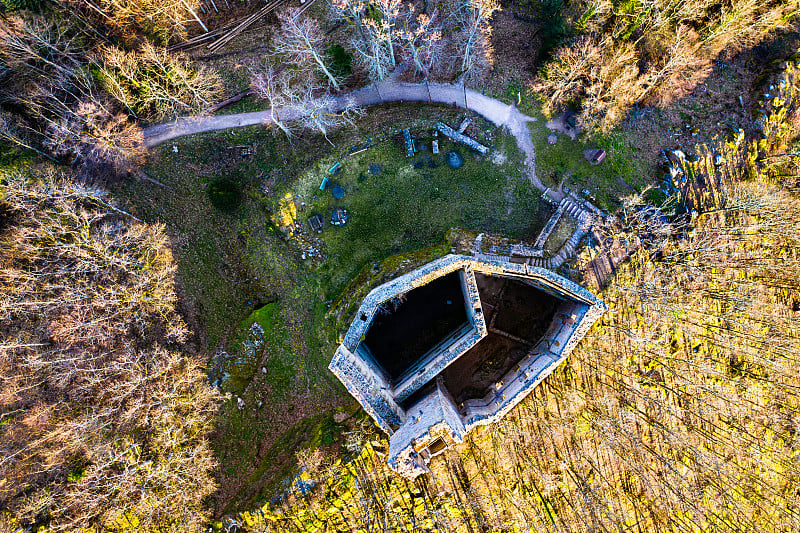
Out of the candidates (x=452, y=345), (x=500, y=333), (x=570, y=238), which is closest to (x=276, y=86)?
(x=452, y=345)

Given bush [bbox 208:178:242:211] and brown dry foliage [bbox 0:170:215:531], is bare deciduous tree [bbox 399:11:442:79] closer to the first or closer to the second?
bush [bbox 208:178:242:211]

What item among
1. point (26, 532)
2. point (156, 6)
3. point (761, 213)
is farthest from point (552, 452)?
point (156, 6)

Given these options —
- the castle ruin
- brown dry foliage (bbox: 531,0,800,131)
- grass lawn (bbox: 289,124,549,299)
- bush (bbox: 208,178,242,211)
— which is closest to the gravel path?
grass lawn (bbox: 289,124,549,299)

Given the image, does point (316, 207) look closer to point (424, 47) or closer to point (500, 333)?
point (424, 47)

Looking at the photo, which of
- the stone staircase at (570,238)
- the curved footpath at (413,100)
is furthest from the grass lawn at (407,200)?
the stone staircase at (570,238)

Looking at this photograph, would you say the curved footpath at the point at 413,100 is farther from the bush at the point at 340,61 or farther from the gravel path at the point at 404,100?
the bush at the point at 340,61

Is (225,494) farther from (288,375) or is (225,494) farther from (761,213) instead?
(761,213)

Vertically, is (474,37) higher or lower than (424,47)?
lower
